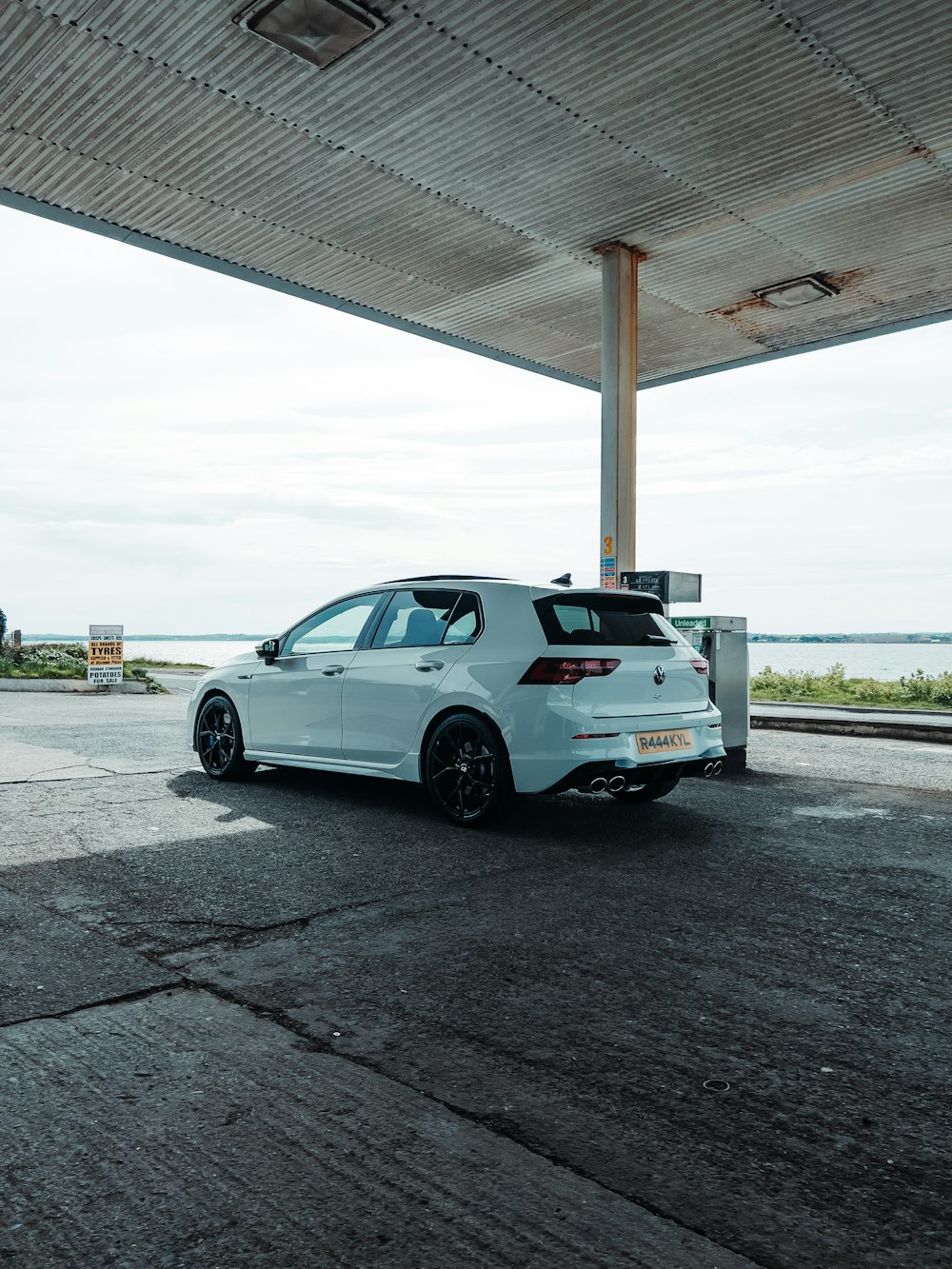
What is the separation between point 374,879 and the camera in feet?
16.8

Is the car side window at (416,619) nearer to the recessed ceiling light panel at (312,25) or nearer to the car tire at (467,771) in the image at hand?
the car tire at (467,771)

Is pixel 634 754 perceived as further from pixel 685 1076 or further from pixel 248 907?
pixel 685 1076

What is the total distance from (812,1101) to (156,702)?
1717 cm

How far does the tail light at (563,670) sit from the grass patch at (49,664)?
58.4ft

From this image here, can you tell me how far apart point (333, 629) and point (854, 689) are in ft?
55.4

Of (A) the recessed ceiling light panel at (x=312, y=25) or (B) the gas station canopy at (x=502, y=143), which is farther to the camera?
(B) the gas station canopy at (x=502, y=143)

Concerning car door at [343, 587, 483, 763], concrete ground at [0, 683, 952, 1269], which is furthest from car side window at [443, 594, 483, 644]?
concrete ground at [0, 683, 952, 1269]

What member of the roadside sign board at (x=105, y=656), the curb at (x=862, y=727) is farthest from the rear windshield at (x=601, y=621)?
the roadside sign board at (x=105, y=656)

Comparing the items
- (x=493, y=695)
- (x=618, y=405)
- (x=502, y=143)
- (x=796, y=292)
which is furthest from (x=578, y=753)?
(x=796, y=292)

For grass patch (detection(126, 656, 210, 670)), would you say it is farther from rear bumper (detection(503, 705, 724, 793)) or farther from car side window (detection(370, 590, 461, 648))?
rear bumper (detection(503, 705, 724, 793))

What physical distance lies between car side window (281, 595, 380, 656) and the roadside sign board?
14457 millimetres

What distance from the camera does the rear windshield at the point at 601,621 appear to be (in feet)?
20.6

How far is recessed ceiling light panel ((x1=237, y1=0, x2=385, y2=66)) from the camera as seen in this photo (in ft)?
25.0

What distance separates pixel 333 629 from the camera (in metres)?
7.77
